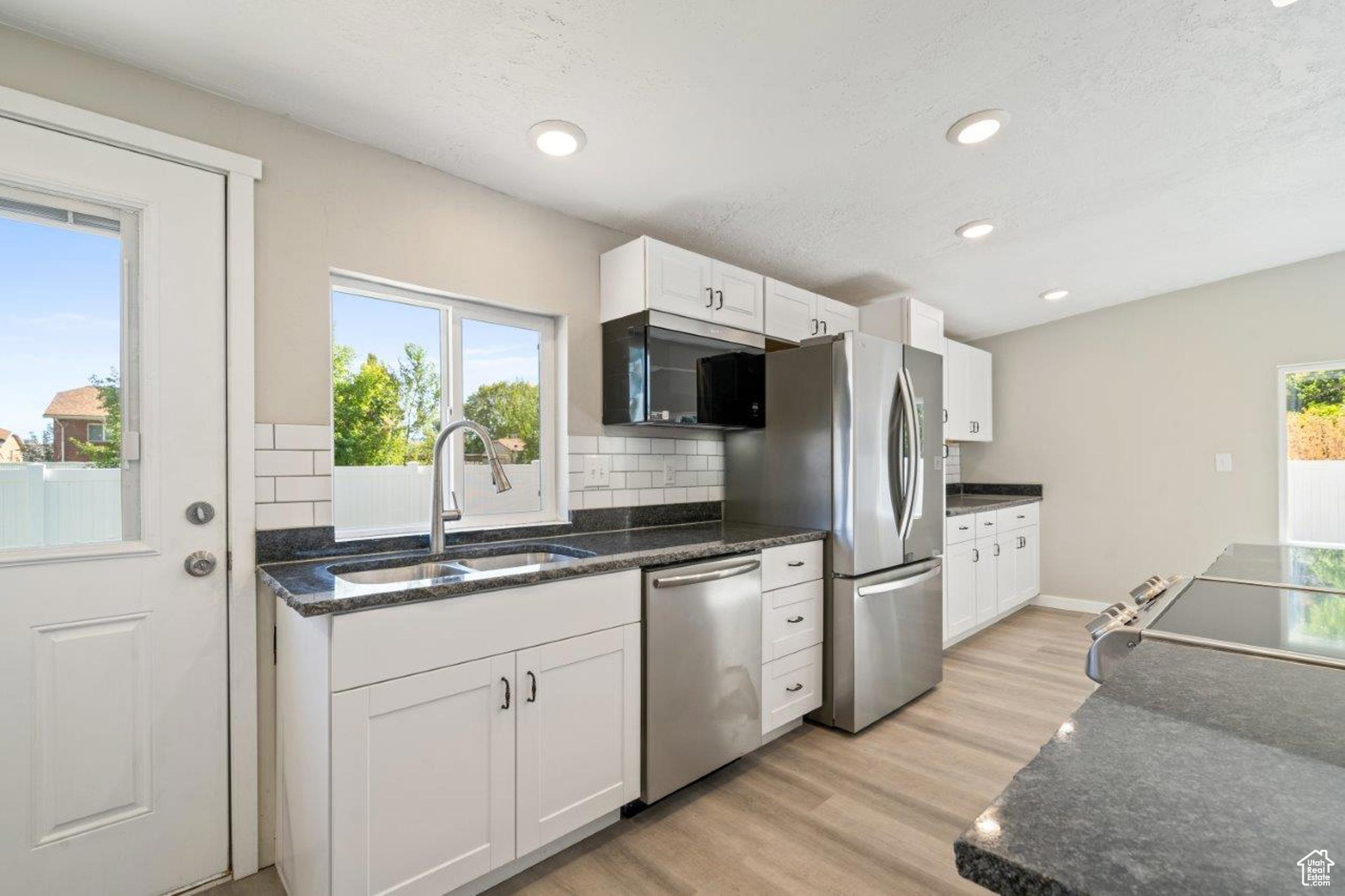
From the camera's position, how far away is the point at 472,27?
1558mm

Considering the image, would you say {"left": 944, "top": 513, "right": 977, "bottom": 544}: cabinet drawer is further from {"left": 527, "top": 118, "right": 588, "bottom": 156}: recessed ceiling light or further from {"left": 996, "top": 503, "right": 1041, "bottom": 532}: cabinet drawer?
{"left": 527, "top": 118, "right": 588, "bottom": 156}: recessed ceiling light

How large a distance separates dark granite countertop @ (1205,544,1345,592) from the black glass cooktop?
5.4 inches

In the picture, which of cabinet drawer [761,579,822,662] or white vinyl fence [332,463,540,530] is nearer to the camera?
white vinyl fence [332,463,540,530]

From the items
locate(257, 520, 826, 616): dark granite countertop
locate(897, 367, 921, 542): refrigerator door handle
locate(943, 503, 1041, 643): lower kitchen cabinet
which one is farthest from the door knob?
locate(943, 503, 1041, 643): lower kitchen cabinet

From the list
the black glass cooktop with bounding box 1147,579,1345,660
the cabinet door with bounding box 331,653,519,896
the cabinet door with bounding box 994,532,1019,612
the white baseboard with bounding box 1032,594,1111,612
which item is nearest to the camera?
the black glass cooktop with bounding box 1147,579,1345,660

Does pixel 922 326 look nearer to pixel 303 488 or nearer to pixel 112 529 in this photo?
pixel 303 488

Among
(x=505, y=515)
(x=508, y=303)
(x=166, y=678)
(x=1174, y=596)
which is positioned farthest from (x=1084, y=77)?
(x=166, y=678)

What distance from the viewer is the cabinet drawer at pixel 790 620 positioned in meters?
2.45

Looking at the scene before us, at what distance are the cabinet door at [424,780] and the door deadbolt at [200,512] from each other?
745 mm

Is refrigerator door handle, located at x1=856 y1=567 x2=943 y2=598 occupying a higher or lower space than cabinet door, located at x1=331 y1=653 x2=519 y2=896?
higher

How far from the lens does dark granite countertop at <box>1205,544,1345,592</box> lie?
1494 millimetres

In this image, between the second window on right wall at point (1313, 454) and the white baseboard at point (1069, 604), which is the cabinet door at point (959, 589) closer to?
the white baseboard at point (1069, 604)

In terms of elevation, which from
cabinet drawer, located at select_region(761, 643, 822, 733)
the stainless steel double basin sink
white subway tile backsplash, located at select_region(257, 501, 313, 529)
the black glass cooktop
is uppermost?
white subway tile backsplash, located at select_region(257, 501, 313, 529)

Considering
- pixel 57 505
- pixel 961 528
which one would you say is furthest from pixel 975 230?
pixel 57 505
